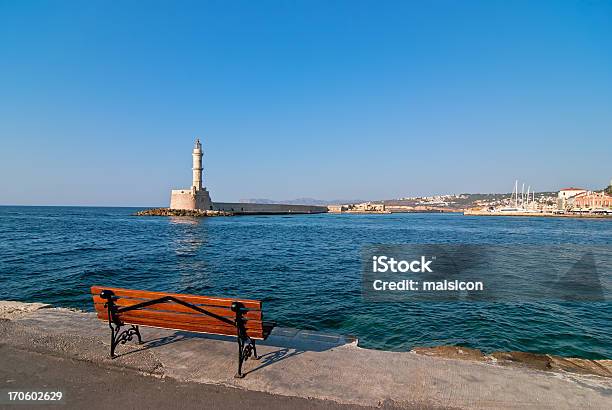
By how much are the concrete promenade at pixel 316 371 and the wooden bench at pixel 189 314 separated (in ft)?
0.93

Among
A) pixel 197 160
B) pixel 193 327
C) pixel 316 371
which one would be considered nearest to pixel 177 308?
pixel 193 327

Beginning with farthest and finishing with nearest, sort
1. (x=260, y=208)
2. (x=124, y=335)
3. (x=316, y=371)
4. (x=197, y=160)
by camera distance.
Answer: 1. (x=260, y=208)
2. (x=197, y=160)
3. (x=124, y=335)
4. (x=316, y=371)

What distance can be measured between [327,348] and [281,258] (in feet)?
49.0

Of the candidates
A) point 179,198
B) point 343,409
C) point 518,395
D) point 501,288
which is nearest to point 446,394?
point 518,395

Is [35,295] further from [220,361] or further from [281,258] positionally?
[281,258]

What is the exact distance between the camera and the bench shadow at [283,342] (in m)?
4.62

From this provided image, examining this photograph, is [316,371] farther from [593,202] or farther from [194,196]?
[593,202]

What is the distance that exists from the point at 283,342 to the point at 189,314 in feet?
4.89

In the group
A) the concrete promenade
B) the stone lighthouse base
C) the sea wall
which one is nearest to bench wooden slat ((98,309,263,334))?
the concrete promenade

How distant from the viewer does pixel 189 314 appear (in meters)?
4.36

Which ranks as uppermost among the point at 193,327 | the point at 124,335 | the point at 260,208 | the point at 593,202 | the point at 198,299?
the point at 593,202

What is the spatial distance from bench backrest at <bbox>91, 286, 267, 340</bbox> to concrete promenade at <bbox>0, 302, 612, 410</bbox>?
432 millimetres

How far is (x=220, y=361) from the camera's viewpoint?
441cm

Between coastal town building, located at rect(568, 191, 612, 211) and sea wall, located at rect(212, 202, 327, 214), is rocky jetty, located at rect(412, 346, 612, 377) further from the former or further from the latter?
coastal town building, located at rect(568, 191, 612, 211)
